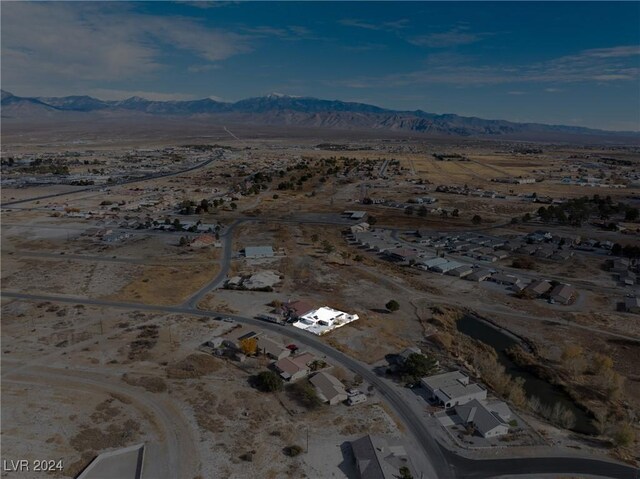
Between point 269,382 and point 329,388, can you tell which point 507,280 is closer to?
point 329,388

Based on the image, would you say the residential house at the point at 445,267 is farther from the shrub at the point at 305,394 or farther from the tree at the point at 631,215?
the tree at the point at 631,215

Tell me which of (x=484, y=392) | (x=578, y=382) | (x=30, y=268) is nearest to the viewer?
(x=484, y=392)

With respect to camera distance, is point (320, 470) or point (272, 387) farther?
point (272, 387)

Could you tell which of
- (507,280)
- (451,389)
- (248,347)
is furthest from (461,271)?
(248,347)

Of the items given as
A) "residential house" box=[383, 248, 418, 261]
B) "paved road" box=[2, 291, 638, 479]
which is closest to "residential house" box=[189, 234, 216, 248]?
"residential house" box=[383, 248, 418, 261]

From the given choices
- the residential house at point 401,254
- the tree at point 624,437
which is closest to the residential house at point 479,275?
the residential house at point 401,254

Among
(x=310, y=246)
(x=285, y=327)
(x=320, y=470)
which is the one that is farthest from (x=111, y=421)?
(x=310, y=246)

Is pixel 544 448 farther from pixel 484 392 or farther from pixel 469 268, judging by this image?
pixel 469 268

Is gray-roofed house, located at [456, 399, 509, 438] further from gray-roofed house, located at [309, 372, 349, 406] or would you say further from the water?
gray-roofed house, located at [309, 372, 349, 406]
